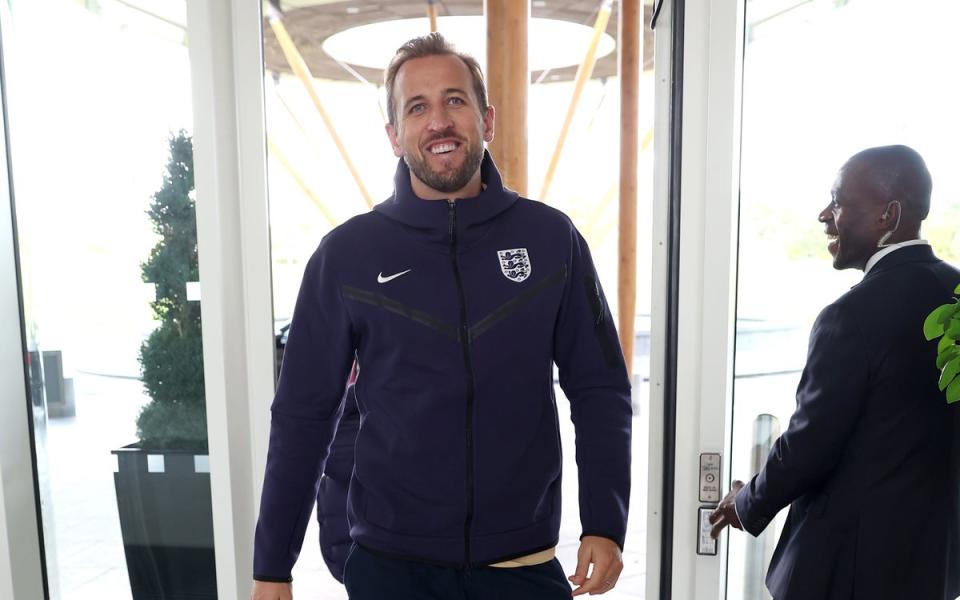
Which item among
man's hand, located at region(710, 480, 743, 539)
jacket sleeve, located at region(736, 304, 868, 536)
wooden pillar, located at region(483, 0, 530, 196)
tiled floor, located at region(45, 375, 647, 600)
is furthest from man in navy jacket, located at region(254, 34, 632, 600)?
wooden pillar, located at region(483, 0, 530, 196)

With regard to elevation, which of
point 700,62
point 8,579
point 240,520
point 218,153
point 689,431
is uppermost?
point 700,62

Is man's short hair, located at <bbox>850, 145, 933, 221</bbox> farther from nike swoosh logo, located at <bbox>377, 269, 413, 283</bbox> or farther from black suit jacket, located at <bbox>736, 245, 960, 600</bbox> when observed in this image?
nike swoosh logo, located at <bbox>377, 269, 413, 283</bbox>

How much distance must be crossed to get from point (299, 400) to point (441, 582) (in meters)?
0.47

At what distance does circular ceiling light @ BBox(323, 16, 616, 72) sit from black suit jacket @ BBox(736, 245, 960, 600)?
868 centimetres

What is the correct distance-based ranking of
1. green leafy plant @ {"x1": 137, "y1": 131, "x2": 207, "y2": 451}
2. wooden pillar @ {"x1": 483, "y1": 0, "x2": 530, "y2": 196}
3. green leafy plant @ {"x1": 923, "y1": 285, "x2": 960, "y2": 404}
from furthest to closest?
wooden pillar @ {"x1": 483, "y1": 0, "x2": 530, "y2": 196} < green leafy plant @ {"x1": 137, "y1": 131, "x2": 207, "y2": 451} < green leafy plant @ {"x1": 923, "y1": 285, "x2": 960, "y2": 404}

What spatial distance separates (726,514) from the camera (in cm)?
196

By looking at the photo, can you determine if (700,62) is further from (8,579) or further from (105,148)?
(8,579)

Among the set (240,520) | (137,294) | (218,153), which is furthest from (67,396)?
(218,153)

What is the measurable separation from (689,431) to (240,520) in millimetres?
1442

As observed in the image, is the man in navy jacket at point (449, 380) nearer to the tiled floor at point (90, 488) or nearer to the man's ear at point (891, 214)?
the man's ear at point (891, 214)

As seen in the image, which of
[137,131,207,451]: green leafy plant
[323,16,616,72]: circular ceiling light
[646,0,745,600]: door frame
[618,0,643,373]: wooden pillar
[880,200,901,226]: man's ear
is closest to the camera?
[880,200,901,226]: man's ear

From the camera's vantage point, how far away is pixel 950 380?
4.45 feet

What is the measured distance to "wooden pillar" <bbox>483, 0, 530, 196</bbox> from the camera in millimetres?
4348

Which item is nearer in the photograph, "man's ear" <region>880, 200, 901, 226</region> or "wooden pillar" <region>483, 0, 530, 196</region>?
"man's ear" <region>880, 200, 901, 226</region>
